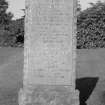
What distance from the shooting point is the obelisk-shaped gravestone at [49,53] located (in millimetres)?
10172

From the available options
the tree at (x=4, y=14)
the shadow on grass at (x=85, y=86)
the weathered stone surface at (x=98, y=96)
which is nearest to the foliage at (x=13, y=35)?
the tree at (x=4, y=14)

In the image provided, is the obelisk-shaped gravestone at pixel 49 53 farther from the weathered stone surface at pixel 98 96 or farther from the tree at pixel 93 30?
the tree at pixel 93 30

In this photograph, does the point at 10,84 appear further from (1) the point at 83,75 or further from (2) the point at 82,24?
(2) the point at 82,24

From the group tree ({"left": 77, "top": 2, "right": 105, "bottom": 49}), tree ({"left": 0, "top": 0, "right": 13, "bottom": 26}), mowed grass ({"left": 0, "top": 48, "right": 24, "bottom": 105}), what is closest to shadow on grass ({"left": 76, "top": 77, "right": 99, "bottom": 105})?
mowed grass ({"left": 0, "top": 48, "right": 24, "bottom": 105})

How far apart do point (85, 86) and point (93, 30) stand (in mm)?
16445

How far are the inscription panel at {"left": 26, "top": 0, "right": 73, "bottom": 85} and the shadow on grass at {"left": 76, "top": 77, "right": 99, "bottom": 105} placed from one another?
6.94 feet

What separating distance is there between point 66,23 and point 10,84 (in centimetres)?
557

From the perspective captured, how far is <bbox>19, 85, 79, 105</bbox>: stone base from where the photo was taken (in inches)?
408

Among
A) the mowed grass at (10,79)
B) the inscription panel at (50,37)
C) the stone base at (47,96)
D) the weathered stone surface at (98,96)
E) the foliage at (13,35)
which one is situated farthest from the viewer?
the foliage at (13,35)

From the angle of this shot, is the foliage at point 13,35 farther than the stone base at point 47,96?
Yes

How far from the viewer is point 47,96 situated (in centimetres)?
1036

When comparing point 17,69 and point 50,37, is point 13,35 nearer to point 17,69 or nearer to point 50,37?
point 17,69

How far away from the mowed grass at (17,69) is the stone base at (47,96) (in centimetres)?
129

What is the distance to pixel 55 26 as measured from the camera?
33.4 feet
